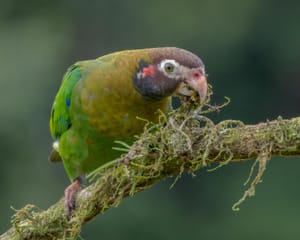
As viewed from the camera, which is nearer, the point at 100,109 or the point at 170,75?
the point at 170,75

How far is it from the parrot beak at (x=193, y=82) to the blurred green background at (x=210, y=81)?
11.6m

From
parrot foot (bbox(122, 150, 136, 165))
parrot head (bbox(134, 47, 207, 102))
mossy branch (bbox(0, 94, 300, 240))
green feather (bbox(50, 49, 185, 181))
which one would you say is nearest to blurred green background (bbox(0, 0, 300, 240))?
green feather (bbox(50, 49, 185, 181))

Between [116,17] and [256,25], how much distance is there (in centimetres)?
320

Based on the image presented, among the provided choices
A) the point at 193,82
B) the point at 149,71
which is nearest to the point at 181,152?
the point at 193,82

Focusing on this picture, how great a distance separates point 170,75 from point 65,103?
990 mm

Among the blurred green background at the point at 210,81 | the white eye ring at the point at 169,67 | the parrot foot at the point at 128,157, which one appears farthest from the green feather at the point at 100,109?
the blurred green background at the point at 210,81

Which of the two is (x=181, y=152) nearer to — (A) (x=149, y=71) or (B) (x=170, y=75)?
(B) (x=170, y=75)

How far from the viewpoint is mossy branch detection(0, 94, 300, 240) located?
4.80m

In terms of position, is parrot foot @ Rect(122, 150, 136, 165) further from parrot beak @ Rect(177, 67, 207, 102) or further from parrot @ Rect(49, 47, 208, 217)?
parrot beak @ Rect(177, 67, 207, 102)

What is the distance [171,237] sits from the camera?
62.1ft

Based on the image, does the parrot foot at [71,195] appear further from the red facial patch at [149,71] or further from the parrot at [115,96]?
the red facial patch at [149,71]

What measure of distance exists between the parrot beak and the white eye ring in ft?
0.25

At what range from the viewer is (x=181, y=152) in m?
4.92

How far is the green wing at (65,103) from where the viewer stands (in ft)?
21.2
